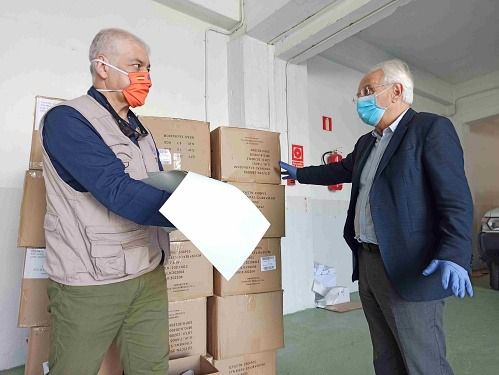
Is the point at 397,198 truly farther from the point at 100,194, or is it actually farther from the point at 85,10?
the point at 85,10

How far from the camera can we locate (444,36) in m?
3.78

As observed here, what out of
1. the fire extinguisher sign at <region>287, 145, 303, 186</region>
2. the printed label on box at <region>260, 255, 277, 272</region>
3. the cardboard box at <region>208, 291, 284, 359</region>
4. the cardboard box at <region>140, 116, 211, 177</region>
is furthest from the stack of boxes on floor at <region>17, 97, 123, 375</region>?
the fire extinguisher sign at <region>287, 145, 303, 186</region>

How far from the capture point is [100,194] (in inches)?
31.5

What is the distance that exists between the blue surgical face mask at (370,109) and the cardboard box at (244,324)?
2.94 feet

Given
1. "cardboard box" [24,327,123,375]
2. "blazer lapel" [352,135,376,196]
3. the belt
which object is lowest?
"cardboard box" [24,327,123,375]

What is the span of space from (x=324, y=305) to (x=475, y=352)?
4.16ft

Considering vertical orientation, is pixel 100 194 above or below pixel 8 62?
below

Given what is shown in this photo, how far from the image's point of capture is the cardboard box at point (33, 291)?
132cm

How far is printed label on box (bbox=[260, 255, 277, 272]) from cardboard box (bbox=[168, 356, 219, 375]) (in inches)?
18.2

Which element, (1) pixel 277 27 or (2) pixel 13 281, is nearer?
(2) pixel 13 281

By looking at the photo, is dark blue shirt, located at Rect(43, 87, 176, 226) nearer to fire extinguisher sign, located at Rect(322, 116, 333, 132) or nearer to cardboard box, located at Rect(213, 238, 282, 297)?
cardboard box, located at Rect(213, 238, 282, 297)

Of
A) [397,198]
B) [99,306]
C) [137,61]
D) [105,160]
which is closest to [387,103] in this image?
[397,198]

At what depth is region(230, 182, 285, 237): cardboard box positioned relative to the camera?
162cm

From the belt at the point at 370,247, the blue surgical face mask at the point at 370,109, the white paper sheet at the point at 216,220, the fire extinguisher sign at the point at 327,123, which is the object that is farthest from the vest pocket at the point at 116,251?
the fire extinguisher sign at the point at 327,123
